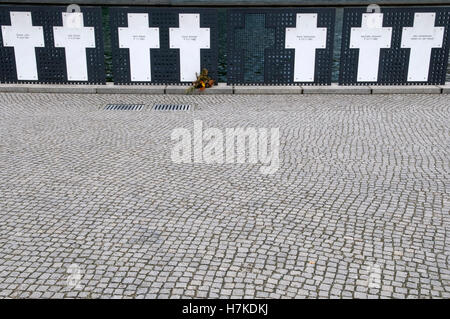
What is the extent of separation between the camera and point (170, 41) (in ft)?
41.3

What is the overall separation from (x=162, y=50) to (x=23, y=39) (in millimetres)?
3499

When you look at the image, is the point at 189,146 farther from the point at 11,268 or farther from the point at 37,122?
the point at 11,268

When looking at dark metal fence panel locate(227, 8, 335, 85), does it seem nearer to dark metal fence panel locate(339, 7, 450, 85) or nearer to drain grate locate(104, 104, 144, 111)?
dark metal fence panel locate(339, 7, 450, 85)

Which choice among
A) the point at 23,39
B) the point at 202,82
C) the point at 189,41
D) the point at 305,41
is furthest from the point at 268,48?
the point at 23,39

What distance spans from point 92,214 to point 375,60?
9.40 meters

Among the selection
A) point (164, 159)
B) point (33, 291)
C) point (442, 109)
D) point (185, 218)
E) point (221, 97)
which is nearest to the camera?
point (33, 291)

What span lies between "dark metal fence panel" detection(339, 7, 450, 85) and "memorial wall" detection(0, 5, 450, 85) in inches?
0.9

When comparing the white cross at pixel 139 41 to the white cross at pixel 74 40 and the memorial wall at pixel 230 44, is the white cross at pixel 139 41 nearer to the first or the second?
the memorial wall at pixel 230 44

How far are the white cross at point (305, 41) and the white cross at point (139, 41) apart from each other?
3386 mm

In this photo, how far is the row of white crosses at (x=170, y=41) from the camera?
490 inches

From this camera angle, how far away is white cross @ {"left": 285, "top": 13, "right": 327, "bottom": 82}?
1242 cm

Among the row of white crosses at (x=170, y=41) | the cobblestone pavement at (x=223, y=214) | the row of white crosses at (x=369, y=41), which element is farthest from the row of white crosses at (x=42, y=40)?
the row of white crosses at (x=369, y=41)

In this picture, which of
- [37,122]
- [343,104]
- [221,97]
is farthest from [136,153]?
[343,104]

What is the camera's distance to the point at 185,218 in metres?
5.59
